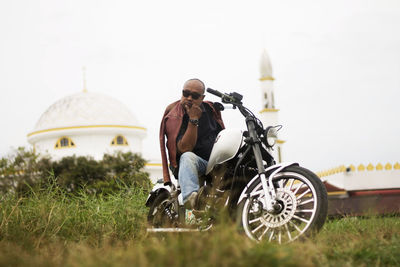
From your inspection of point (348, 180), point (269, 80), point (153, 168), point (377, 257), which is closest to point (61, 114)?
point (153, 168)

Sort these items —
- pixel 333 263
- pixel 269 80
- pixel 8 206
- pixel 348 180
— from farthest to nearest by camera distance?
pixel 269 80
pixel 348 180
pixel 8 206
pixel 333 263

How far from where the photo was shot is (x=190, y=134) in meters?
3.79

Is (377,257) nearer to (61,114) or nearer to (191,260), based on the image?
(191,260)

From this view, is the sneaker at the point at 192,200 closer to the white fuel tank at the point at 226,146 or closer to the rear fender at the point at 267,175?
the white fuel tank at the point at 226,146

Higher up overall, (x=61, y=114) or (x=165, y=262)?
(x=61, y=114)

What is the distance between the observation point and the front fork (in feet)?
10.7

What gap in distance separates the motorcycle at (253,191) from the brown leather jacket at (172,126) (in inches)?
3.9

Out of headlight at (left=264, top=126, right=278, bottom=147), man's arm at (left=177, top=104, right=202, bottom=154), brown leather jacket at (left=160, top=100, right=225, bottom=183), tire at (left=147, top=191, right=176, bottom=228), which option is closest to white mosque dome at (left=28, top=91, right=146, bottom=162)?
tire at (left=147, top=191, right=176, bottom=228)

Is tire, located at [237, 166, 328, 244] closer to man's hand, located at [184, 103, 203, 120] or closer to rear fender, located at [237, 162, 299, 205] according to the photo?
rear fender, located at [237, 162, 299, 205]

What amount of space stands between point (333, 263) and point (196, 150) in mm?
1581

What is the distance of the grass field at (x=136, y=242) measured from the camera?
212cm

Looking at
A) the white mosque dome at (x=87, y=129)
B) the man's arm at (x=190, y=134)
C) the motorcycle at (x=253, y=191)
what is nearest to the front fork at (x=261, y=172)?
the motorcycle at (x=253, y=191)

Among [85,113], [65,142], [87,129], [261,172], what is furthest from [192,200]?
[65,142]

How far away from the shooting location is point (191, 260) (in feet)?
6.77
